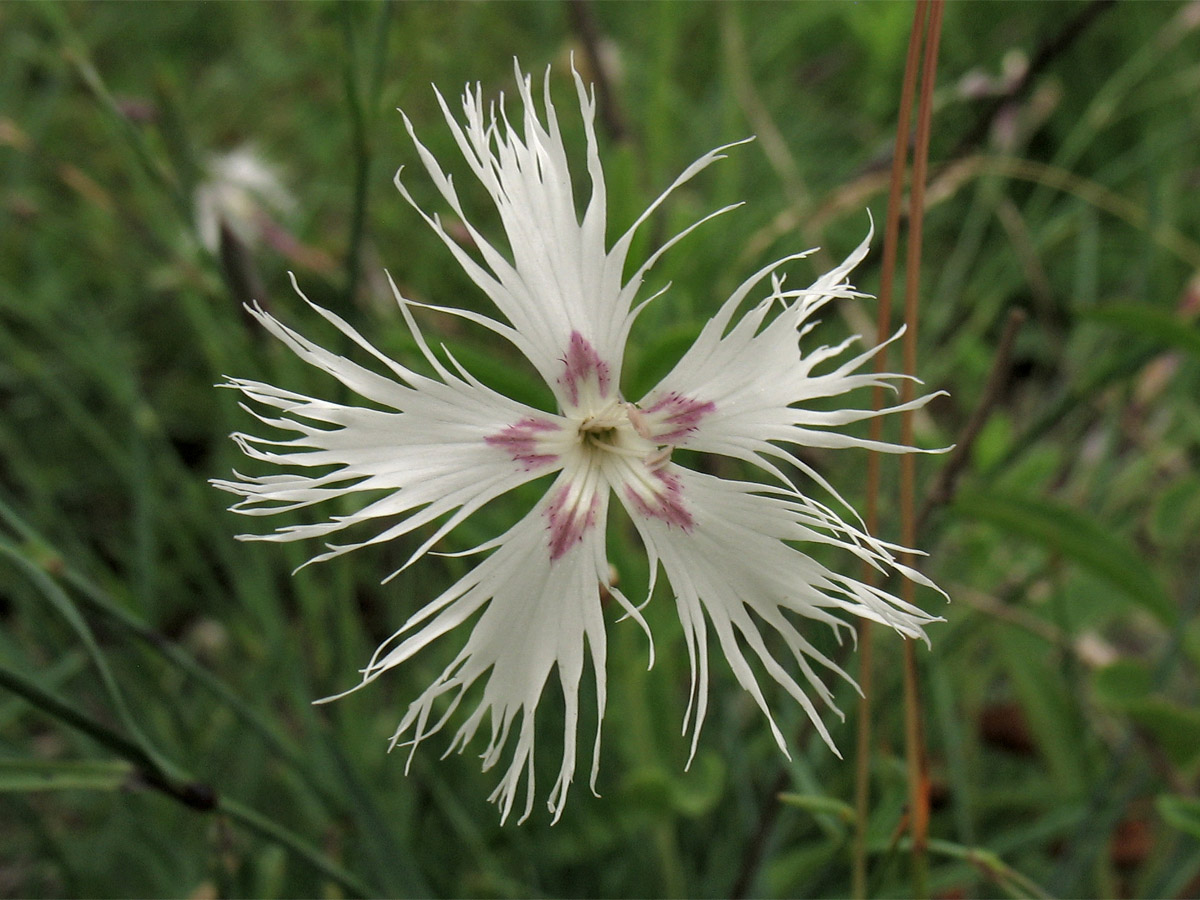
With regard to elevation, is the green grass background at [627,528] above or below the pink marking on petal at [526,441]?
above

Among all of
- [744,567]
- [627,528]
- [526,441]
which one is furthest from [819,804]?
[627,528]

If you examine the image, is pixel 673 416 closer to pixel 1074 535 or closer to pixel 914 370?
pixel 914 370

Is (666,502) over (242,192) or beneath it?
beneath

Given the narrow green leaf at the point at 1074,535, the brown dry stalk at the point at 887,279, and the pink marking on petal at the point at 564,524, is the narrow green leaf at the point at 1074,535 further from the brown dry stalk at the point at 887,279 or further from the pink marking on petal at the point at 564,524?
the pink marking on petal at the point at 564,524

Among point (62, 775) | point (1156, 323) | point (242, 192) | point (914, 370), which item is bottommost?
point (62, 775)

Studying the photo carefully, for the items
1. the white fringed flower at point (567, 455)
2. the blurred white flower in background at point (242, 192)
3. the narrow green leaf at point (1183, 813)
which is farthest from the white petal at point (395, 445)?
the blurred white flower in background at point (242, 192)

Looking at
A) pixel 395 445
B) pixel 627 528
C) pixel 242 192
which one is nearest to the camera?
pixel 395 445

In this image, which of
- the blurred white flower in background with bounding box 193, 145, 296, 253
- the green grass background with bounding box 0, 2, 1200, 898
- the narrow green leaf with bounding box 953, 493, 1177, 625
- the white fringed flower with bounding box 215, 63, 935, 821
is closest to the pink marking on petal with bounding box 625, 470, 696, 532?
the white fringed flower with bounding box 215, 63, 935, 821
